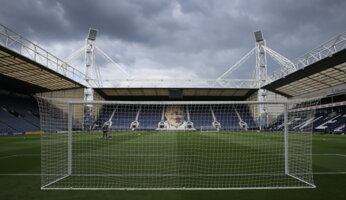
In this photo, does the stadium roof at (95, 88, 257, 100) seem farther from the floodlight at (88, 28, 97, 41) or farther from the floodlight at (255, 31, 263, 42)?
the floodlight at (255, 31, 263, 42)

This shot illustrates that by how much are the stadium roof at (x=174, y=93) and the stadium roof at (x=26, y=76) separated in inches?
342

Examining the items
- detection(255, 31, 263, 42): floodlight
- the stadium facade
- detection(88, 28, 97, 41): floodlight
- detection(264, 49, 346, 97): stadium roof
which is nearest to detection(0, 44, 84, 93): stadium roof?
the stadium facade

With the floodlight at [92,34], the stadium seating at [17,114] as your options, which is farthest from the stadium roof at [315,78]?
the floodlight at [92,34]

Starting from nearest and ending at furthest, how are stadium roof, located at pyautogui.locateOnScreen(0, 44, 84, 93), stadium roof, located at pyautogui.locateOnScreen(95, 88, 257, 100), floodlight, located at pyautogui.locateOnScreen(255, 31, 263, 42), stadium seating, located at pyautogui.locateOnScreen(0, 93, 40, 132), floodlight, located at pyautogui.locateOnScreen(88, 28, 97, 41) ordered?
stadium roof, located at pyautogui.locateOnScreen(0, 44, 84, 93)
stadium seating, located at pyautogui.locateOnScreen(0, 93, 40, 132)
stadium roof, located at pyautogui.locateOnScreen(95, 88, 257, 100)
floodlight, located at pyautogui.locateOnScreen(88, 28, 97, 41)
floodlight, located at pyautogui.locateOnScreen(255, 31, 263, 42)

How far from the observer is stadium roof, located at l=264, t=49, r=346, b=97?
19783 mm

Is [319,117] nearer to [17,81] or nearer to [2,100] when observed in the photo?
[17,81]

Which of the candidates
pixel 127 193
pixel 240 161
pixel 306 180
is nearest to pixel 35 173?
pixel 127 193

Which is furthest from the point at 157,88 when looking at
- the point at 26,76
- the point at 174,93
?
the point at 26,76

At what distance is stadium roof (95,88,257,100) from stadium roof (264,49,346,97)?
20.8 ft

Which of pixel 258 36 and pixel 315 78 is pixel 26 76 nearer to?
pixel 315 78

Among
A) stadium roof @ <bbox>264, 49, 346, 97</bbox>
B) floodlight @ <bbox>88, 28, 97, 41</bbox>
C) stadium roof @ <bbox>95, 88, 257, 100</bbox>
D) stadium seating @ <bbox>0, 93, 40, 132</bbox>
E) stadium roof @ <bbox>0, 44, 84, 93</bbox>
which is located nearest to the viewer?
stadium roof @ <bbox>0, 44, 84, 93</bbox>

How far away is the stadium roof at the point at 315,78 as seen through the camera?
64.9 ft

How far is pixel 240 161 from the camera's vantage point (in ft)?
24.8

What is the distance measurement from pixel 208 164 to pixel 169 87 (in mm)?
29122
